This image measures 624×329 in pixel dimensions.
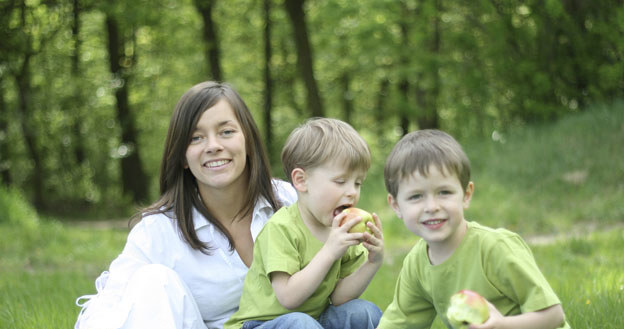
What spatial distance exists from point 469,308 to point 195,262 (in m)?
1.69

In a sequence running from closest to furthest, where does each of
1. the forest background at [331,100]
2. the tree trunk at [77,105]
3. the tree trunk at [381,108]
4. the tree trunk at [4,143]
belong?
the forest background at [331,100]
the tree trunk at [4,143]
the tree trunk at [77,105]
the tree trunk at [381,108]

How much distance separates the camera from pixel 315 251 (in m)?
3.08

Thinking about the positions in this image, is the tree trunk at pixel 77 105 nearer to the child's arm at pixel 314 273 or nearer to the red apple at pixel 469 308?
the child's arm at pixel 314 273

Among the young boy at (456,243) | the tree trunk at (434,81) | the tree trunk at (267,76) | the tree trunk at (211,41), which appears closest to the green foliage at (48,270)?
the young boy at (456,243)

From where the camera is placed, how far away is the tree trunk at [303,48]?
1496 cm

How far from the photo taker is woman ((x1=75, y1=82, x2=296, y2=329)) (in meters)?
3.42

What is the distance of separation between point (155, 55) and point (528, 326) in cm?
1808

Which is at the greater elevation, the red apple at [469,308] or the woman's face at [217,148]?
the woman's face at [217,148]

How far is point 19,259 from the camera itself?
805 cm

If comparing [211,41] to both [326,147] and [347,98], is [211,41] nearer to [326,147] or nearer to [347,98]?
[347,98]

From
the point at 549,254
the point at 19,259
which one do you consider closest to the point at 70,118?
the point at 19,259

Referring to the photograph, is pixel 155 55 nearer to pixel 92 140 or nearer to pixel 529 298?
pixel 92 140

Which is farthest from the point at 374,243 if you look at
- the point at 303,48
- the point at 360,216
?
the point at 303,48

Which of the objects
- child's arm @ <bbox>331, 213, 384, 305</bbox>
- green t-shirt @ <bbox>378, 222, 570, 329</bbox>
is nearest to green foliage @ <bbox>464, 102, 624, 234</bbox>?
child's arm @ <bbox>331, 213, 384, 305</bbox>
